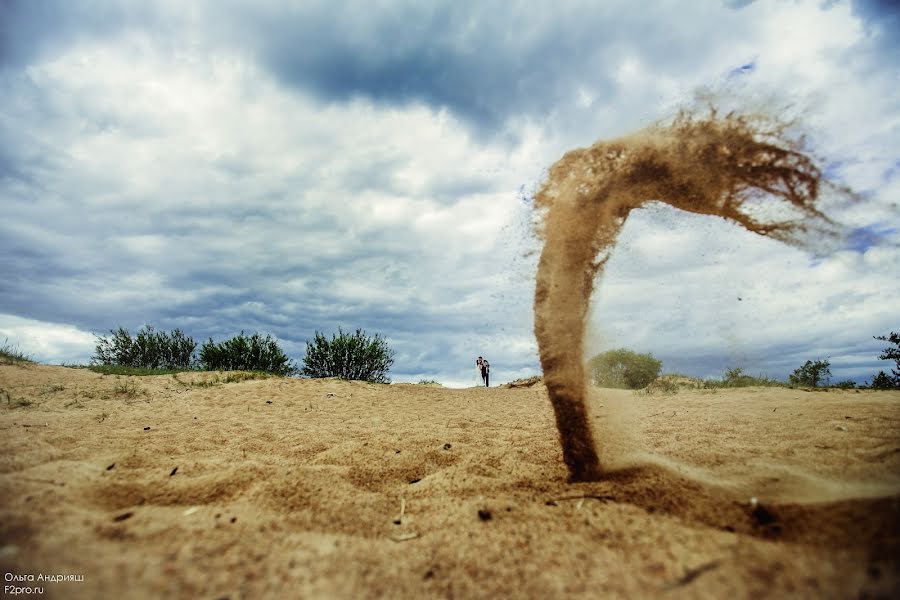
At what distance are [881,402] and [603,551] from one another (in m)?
7.61

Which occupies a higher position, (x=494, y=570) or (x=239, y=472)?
(x=239, y=472)

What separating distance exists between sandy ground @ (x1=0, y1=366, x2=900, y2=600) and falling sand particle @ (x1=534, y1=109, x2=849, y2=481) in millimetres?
782

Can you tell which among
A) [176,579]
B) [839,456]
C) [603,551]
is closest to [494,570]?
[603,551]

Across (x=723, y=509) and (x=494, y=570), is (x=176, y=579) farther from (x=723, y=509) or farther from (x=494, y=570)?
(x=723, y=509)

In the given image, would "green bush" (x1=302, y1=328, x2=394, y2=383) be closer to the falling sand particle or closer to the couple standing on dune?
the couple standing on dune

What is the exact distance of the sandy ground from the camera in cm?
215

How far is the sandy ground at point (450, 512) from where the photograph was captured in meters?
2.15

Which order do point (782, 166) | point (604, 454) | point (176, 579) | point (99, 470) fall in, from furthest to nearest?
point (604, 454) → point (99, 470) → point (782, 166) → point (176, 579)

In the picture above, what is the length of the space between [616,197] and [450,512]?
9.50ft

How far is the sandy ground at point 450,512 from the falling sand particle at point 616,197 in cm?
78

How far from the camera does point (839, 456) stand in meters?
3.88

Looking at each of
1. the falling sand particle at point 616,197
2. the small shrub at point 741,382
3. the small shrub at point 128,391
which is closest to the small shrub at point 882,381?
the small shrub at point 741,382

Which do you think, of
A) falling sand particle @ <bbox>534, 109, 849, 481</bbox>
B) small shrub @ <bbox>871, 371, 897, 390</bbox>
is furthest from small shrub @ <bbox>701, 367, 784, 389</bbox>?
falling sand particle @ <bbox>534, 109, 849, 481</bbox>

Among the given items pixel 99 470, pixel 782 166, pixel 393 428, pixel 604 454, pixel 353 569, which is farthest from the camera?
pixel 393 428
